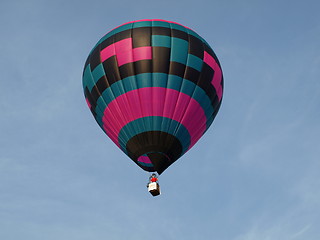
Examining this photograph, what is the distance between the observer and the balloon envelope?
18922 millimetres

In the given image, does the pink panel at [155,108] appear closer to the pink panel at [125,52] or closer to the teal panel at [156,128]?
the teal panel at [156,128]

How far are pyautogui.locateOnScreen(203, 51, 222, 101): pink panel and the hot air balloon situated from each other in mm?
42

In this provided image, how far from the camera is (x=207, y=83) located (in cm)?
1995

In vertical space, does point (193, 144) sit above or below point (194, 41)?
below

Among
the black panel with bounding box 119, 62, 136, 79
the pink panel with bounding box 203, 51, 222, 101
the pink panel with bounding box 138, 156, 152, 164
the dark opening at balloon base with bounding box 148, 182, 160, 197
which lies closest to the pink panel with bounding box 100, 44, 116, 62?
the black panel with bounding box 119, 62, 136, 79

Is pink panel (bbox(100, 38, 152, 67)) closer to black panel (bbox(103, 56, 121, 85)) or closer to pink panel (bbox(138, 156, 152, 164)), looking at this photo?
black panel (bbox(103, 56, 121, 85))

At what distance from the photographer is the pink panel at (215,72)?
20344 millimetres

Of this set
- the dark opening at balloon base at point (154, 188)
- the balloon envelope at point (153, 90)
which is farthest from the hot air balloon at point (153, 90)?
A: the dark opening at balloon base at point (154, 188)

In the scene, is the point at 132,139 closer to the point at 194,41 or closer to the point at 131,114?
the point at 131,114

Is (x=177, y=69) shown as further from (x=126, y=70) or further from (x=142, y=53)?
(x=126, y=70)

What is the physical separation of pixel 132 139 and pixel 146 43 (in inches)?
155

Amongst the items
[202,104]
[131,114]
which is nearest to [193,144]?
[202,104]

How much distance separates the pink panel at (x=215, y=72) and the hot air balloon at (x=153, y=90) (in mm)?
42

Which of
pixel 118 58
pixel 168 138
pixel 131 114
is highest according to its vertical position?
pixel 118 58
